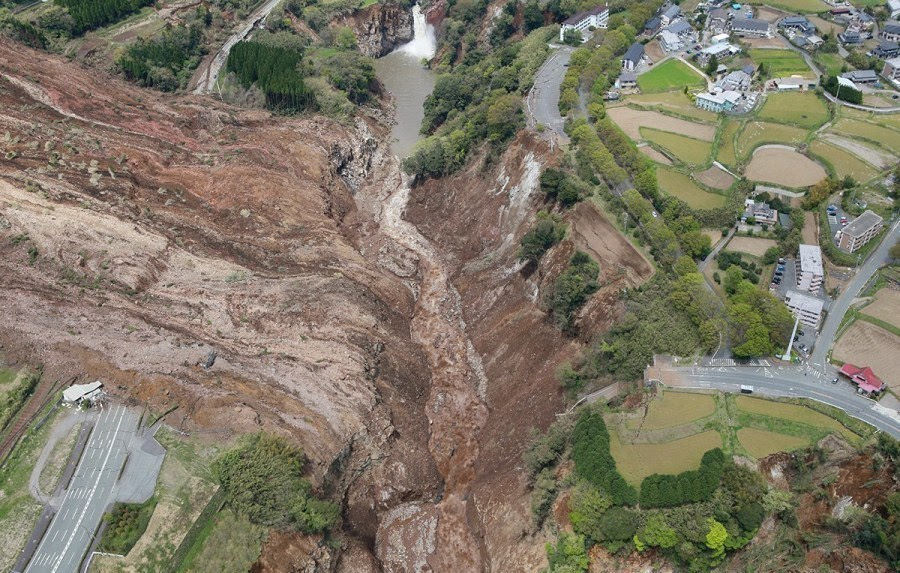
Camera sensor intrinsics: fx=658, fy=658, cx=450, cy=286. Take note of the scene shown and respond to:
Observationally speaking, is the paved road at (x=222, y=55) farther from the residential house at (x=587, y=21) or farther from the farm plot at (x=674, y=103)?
the farm plot at (x=674, y=103)

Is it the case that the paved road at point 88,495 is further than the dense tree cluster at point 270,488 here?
No

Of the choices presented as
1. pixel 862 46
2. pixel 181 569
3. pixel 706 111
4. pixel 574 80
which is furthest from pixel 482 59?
pixel 181 569

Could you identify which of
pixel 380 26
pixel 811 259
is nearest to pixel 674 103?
pixel 811 259

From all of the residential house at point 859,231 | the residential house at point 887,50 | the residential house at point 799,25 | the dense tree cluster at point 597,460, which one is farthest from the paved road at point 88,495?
the residential house at point 799,25

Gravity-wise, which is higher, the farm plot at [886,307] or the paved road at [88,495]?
the paved road at [88,495]

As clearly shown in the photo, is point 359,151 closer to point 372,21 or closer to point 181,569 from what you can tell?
point 372,21

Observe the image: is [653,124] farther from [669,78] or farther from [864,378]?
[864,378]
